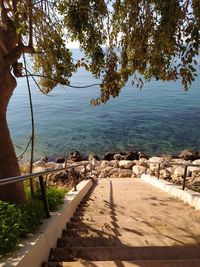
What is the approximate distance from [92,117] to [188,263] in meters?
35.7

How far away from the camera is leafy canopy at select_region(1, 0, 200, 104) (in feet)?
18.4

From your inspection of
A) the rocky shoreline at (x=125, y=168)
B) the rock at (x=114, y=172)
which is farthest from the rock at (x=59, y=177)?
the rock at (x=114, y=172)

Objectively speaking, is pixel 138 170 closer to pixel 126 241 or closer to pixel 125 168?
pixel 125 168

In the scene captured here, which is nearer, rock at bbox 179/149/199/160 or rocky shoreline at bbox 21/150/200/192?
rocky shoreline at bbox 21/150/200/192

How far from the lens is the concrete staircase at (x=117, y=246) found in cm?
403

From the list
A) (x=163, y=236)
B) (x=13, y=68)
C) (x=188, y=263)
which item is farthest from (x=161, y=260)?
(x=13, y=68)

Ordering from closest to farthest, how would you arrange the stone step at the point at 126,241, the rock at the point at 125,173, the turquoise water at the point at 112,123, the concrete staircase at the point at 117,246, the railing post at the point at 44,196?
the concrete staircase at the point at 117,246 → the stone step at the point at 126,241 → the railing post at the point at 44,196 → the rock at the point at 125,173 → the turquoise water at the point at 112,123

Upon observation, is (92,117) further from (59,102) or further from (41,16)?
(41,16)

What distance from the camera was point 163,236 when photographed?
17.0ft

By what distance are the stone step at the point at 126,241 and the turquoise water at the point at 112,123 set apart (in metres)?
17.5

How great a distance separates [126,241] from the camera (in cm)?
501

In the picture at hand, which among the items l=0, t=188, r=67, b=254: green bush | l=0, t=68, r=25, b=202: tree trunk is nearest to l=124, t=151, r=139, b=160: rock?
l=0, t=68, r=25, b=202: tree trunk

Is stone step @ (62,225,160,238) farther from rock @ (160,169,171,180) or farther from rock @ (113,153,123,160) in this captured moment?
rock @ (113,153,123,160)

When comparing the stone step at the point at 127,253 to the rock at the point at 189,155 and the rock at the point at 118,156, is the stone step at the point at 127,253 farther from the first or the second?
the rock at the point at 189,155
